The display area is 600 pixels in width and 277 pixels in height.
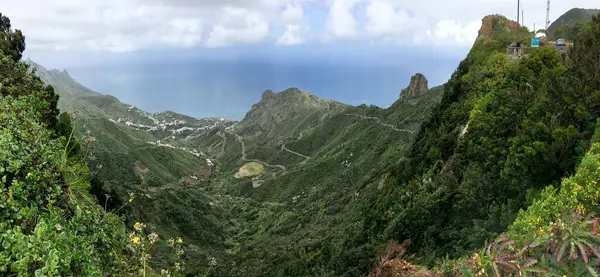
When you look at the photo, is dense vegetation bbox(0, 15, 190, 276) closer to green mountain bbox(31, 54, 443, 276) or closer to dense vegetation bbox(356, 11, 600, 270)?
green mountain bbox(31, 54, 443, 276)

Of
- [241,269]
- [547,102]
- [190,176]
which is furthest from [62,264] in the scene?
[190,176]

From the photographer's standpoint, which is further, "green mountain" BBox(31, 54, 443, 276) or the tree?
"green mountain" BBox(31, 54, 443, 276)

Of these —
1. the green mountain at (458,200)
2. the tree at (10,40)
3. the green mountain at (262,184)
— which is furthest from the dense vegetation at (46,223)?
the tree at (10,40)

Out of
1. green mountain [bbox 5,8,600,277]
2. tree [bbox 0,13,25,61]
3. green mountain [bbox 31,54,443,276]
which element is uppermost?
tree [bbox 0,13,25,61]

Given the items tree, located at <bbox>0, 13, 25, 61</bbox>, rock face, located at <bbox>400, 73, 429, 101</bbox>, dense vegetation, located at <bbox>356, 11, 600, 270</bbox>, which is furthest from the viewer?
rock face, located at <bbox>400, 73, 429, 101</bbox>

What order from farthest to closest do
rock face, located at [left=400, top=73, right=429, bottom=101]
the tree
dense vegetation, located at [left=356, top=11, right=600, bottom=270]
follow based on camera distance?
1. rock face, located at [left=400, top=73, right=429, bottom=101]
2. the tree
3. dense vegetation, located at [left=356, top=11, right=600, bottom=270]

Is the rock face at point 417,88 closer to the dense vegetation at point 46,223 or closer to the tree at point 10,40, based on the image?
the tree at point 10,40

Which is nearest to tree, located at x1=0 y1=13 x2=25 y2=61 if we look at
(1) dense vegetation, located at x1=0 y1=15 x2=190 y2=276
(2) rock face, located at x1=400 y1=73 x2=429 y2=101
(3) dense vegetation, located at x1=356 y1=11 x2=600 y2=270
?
(1) dense vegetation, located at x1=0 y1=15 x2=190 y2=276

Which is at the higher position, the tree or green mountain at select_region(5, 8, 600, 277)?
the tree
